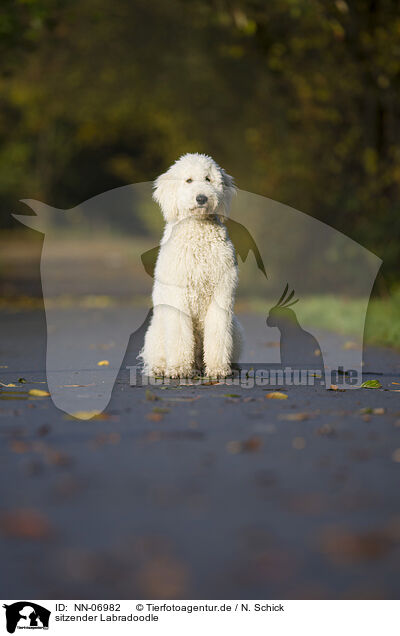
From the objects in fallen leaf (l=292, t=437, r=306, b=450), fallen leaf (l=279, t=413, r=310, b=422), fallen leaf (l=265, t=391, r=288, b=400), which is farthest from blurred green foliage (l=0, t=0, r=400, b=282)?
fallen leaf (l=292, t=437, r=306, b=450)

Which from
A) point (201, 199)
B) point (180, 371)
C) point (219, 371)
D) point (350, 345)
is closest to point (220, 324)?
point (219, 371)

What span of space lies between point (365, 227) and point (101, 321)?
489 cm

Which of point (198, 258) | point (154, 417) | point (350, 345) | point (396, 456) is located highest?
point (198, 258)

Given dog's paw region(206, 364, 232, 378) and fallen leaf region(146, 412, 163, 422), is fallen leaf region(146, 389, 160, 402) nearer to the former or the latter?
fallen leaf region(146, 412, 163, 422)

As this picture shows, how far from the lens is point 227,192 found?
26.1 ft

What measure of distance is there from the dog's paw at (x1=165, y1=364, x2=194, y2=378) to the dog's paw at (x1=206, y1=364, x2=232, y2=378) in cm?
15

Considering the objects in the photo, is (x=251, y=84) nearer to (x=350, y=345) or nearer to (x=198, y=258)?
(x=350, y=345)

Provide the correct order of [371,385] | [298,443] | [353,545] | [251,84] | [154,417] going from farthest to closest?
1. [251,84]
2. [371,385]
3. [154,417]
4. [298,443]
5. [353,545]

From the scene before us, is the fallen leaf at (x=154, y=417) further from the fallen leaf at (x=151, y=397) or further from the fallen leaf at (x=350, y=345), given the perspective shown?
the fallen leaf at (x=350, y=345)

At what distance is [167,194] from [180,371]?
4.81ft
